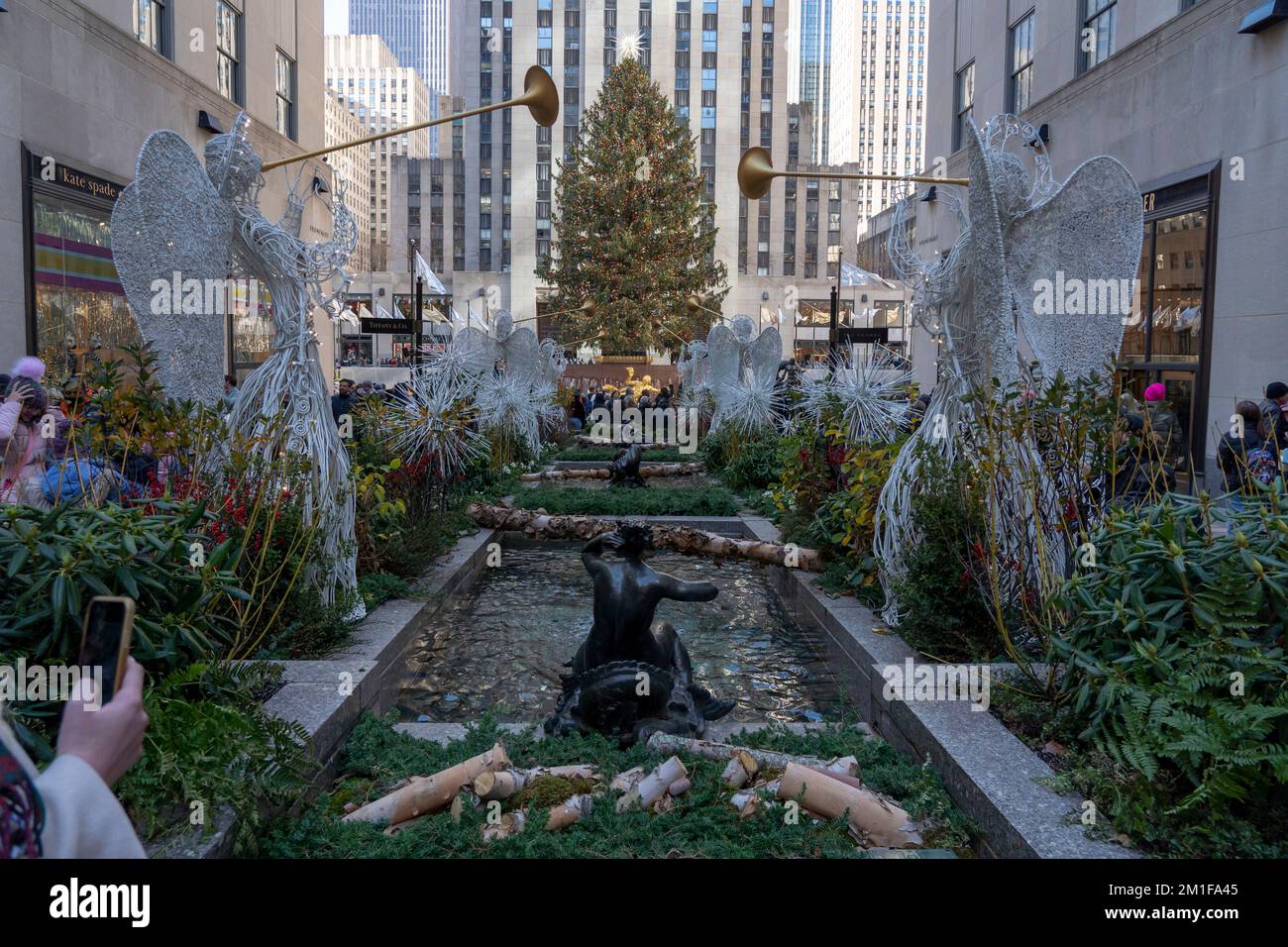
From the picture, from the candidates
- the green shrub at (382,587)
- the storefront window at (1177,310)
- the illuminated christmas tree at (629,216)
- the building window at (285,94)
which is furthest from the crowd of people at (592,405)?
the green shrub at (382,587)

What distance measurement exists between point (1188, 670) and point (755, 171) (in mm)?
6116

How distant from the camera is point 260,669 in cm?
501

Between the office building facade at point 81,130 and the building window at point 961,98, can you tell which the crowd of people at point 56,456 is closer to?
the office building facade at point 81,130

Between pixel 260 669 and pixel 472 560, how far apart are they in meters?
5.08

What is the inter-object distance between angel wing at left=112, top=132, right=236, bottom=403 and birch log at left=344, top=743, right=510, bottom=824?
357 cm

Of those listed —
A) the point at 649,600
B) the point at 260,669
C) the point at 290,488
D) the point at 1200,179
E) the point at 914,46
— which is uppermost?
the point at 914,46

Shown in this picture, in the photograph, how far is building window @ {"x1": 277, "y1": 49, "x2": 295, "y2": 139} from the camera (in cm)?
2264

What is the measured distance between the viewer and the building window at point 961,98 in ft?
73.9

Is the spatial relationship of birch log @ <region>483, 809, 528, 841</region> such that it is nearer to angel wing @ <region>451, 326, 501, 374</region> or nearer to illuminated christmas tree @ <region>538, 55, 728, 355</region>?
angel wing @ <region>451, 326, 501, 374</region>

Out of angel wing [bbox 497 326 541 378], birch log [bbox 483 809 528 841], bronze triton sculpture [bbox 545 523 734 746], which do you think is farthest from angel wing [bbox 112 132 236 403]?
→ angel wing [bbox 497 326 541 378]

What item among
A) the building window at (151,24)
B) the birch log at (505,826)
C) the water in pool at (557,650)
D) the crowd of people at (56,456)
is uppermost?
the building window at (151,24)

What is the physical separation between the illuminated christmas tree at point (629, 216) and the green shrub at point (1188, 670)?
150 feet
